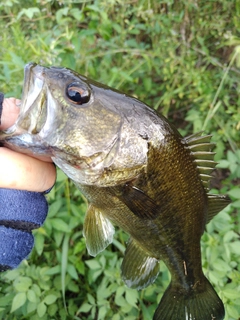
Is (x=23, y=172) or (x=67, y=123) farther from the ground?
(x=67, y=123)

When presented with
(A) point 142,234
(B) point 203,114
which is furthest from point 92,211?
(B) point 203,114

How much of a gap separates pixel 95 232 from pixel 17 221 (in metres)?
0.30

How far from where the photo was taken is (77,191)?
6.13 feet

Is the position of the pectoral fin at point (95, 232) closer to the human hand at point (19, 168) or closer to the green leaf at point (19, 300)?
the human hand at point (19, 168)

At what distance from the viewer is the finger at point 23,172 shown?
0.98 m

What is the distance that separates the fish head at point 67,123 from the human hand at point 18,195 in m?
0.05

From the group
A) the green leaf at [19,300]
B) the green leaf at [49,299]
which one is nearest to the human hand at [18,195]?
the green leaf at [19,300]

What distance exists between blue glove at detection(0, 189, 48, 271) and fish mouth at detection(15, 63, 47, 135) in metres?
0.22

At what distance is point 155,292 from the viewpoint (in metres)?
1.74

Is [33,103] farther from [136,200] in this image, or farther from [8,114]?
[136,200]

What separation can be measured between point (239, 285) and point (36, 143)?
110 cm

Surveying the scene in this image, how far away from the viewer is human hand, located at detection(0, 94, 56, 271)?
1000 millimetres

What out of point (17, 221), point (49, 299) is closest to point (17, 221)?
point (17, 221)

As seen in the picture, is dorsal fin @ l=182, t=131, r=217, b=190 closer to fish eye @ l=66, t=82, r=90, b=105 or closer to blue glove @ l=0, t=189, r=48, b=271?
fish eye @ l=66, t=82, r=90, b=105
